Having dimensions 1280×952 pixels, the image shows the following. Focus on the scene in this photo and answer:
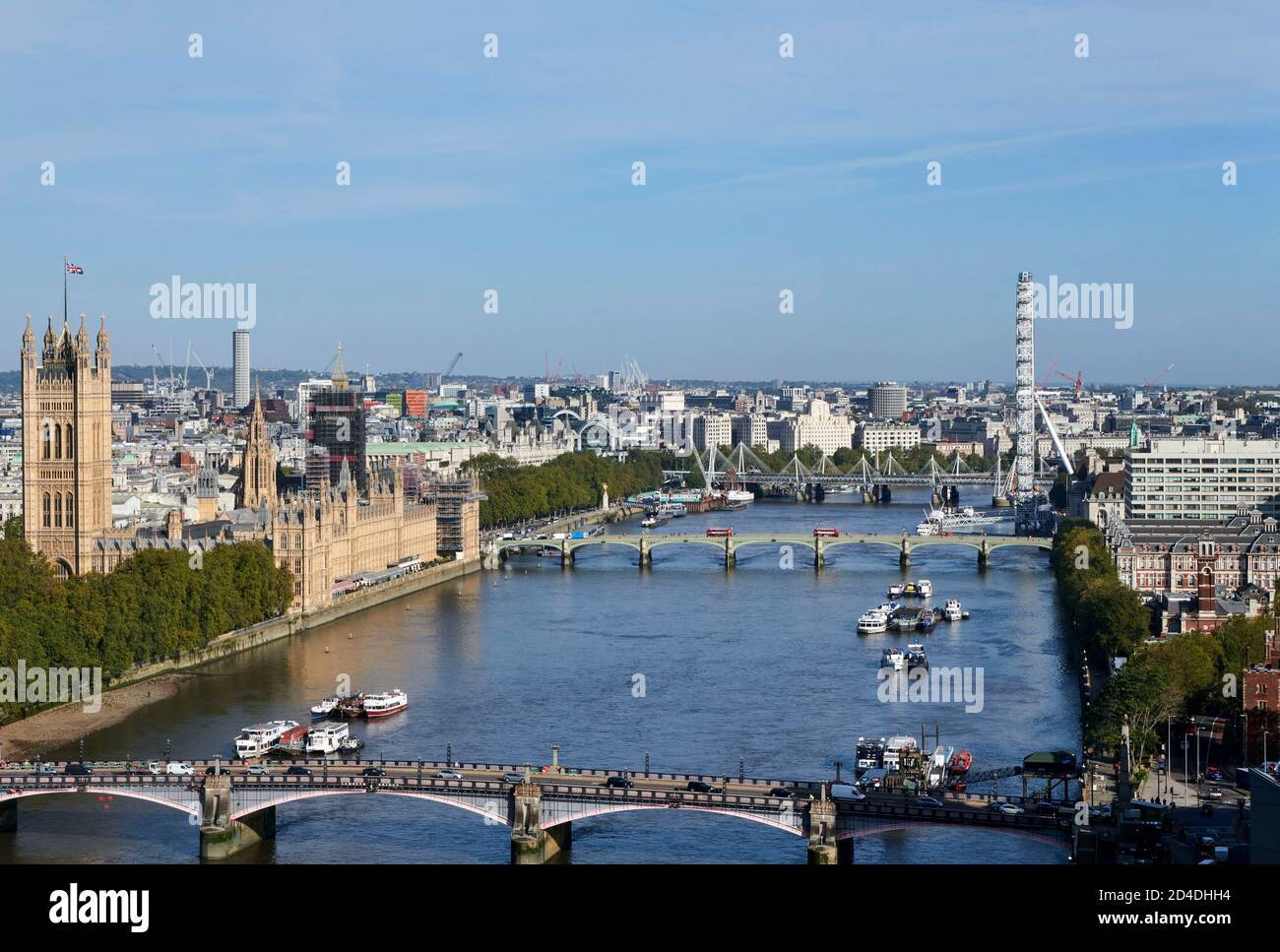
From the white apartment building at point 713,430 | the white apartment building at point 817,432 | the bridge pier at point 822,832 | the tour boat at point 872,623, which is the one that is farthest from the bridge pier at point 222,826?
the white apartment building at point 817,432

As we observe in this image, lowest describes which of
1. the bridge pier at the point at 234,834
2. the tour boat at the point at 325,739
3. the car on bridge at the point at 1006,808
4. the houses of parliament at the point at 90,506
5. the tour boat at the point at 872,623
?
the bridge pier at the point at 234,834

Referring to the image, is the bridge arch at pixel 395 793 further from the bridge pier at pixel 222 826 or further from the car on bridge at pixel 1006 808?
the car on bridge at pixel 1006 808

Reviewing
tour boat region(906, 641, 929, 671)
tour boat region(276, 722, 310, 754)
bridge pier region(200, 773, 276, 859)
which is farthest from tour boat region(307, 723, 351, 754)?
tour boat region(906, 641, 929, 671)

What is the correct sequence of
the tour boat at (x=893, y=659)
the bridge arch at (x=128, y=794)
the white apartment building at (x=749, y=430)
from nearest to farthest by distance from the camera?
the bridge arch at (x=128, y=794) < the tour boat at (x=893, y=659) < the white apartment building at (x=749, y=430)

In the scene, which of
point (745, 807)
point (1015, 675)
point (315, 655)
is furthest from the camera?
point (315, 655)

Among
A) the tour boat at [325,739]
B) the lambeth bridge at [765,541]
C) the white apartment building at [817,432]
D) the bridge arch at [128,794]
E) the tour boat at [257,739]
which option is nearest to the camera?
the bridge arch at [128,794]
